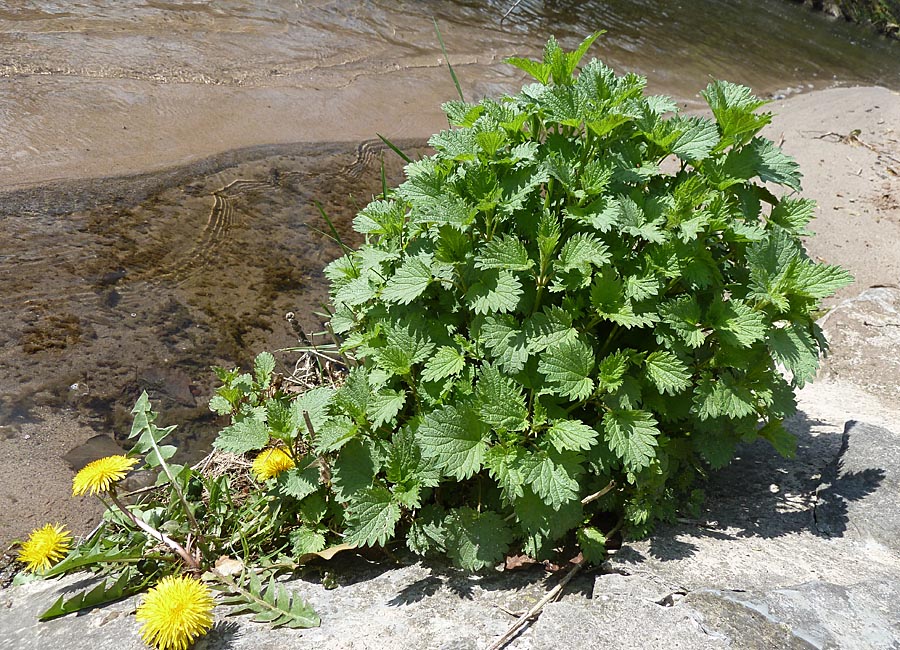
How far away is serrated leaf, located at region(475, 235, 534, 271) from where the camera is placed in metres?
2.03

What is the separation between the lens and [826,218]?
5395mm

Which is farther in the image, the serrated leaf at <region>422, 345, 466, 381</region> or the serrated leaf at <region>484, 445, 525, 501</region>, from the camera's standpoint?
the serrated leaf at <region>422, 345, 466, 381</region>

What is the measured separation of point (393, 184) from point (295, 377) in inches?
87.6

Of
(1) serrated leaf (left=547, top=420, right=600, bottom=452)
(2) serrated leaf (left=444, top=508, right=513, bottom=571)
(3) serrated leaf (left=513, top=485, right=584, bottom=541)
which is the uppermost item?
(1) serrated leaf (left=547, top=420, right=600, bottom=452)

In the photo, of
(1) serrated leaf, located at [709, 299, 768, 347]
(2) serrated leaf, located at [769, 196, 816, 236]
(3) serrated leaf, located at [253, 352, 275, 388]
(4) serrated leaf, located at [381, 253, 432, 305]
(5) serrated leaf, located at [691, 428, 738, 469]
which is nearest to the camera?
(1) serrated leaf, located at [709, 299, 768, 347]

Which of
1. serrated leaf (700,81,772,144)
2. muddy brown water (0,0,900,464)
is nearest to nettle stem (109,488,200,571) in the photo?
muddy brown water (0,0,900,464)

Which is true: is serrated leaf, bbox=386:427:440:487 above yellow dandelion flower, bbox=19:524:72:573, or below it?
above

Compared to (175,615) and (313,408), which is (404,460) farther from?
(175,615)

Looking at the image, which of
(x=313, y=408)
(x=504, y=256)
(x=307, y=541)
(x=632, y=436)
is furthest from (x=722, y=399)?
(x=307, y=541)

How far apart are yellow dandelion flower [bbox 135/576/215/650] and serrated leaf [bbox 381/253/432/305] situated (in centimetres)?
105

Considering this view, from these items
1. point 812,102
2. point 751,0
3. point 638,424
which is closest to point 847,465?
point 638,424

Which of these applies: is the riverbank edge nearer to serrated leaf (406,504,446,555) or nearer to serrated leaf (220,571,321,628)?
serrated leaf (406,504,446,555)

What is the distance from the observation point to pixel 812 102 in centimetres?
866

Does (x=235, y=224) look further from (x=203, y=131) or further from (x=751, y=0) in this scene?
(x=751, y=0)
